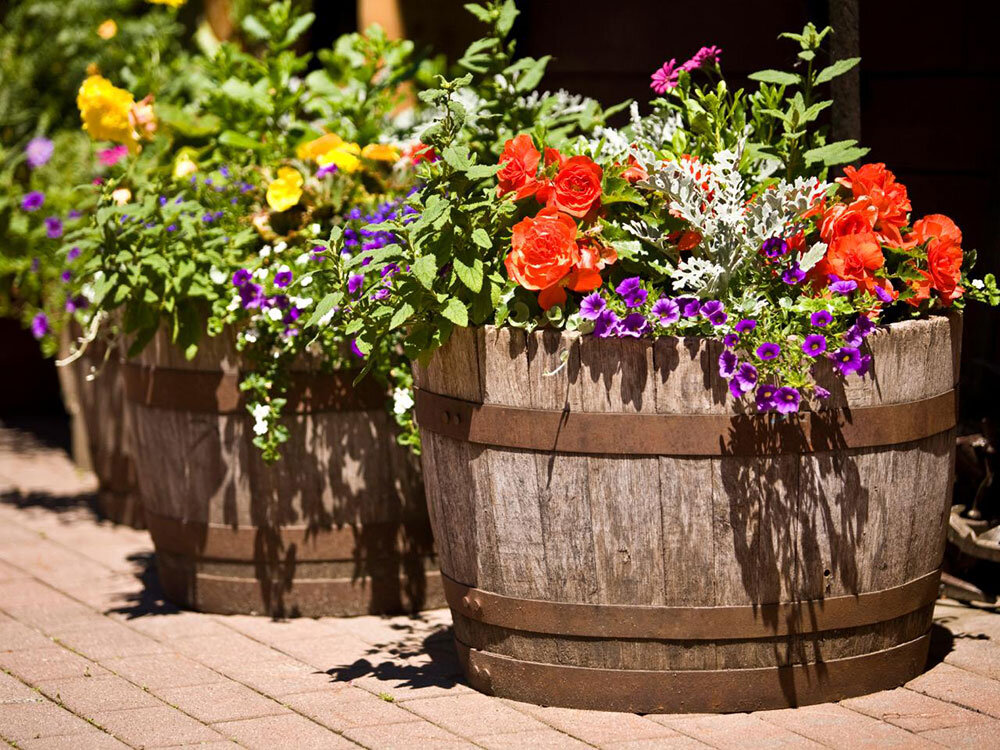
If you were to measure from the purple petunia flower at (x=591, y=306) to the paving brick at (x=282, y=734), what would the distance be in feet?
3.54

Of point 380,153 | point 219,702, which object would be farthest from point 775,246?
point 219,702

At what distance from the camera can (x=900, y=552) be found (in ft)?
10.8

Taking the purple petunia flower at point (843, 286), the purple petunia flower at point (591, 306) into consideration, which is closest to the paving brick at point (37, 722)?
the purple petunia flower at point (591, 306)

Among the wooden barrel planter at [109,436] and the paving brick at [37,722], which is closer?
the paving brick at [37,722]

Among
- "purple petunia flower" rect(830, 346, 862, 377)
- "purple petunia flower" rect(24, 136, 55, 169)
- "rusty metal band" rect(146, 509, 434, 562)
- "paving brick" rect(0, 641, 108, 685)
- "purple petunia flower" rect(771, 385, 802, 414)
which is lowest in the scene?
"paving brick" rect(0, 641, 108, 685)

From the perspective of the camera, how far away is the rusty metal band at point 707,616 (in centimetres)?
320

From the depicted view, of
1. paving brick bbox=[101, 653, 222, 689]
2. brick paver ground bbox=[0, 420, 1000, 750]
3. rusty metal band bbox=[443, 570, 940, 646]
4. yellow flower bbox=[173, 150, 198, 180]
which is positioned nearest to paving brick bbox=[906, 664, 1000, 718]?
brick paver ground bbox=[0, 420, 1000, 750]

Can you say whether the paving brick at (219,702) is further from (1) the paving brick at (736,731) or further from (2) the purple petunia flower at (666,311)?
(2) the purple petunia flower at (666,311)

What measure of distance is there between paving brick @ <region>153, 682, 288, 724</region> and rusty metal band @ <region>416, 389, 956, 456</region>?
0.87 meters

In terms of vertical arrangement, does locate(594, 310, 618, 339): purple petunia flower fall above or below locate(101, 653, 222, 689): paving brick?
above

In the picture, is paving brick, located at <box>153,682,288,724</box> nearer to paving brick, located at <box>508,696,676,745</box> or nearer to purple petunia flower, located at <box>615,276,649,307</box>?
paving brick, located at <box>508,696,676,745</box>

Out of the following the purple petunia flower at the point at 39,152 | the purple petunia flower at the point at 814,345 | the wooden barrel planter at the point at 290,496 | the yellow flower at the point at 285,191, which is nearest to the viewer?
the purple petunia flower at the point at 814,345

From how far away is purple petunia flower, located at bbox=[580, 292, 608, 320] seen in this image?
3133mm

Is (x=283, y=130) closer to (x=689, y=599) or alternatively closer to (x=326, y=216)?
(x=326, y=216)
